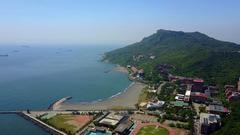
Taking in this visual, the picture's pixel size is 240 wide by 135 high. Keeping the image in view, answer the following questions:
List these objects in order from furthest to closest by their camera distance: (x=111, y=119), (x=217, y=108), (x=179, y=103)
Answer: (x=179, y=103)
(x=217, y=108)
(x=111, y=119)

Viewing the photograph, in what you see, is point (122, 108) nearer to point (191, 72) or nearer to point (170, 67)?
point (191, 72)

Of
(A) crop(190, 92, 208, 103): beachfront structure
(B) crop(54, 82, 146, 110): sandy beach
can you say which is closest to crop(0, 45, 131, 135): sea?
(B) crop(54, 82, 146, 110): sandy beach

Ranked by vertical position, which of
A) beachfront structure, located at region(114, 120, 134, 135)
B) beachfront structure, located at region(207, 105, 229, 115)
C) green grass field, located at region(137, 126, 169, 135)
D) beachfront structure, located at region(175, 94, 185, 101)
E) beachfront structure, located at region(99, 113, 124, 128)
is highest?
beachfront structure, located at region(175, 94, 185, 101)

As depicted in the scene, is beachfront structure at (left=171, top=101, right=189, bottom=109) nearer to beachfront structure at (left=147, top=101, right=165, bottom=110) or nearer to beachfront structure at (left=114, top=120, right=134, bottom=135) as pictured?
beachfront structure at (left=147, top=101, right=165, bottom=110)

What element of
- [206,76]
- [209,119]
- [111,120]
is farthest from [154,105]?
[206,76]

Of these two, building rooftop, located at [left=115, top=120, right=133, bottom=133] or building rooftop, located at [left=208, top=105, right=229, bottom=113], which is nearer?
building rooftop, located at [left=115, top=120, right=133, bottom=133]

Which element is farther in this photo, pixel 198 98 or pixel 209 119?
pixel 198 98

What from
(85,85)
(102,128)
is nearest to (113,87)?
(85,85)

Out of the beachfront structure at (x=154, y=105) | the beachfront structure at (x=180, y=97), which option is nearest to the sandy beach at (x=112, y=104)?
the beachfront structure at (x=154, y=105)

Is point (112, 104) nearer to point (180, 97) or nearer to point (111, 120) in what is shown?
point (111, 120)
